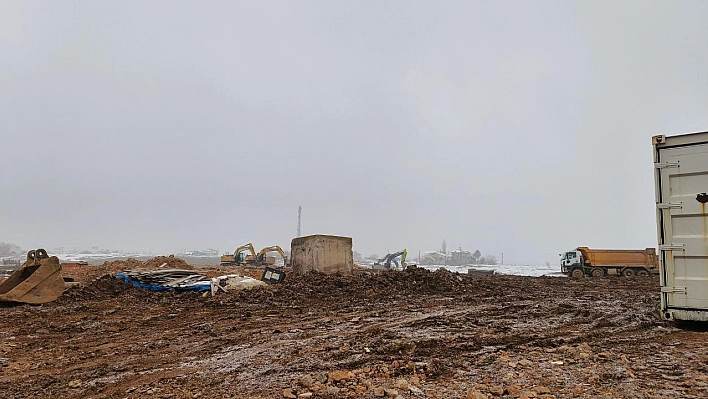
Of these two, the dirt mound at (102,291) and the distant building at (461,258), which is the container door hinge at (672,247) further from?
the distant building at (461,258)

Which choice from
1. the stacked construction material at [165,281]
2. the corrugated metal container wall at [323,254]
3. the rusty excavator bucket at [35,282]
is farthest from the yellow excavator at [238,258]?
the rusty excavator bucket at [35,282]

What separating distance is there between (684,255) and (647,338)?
1.22m

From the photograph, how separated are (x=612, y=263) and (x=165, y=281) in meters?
25.3

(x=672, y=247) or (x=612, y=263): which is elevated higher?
(x=672, y=247)

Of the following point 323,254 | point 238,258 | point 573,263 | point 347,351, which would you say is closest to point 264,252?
point 238,258

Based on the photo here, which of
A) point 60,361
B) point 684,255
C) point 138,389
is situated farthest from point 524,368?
point 60,361

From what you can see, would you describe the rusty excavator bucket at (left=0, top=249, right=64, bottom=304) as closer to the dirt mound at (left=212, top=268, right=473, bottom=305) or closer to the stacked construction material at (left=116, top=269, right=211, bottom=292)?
the stacked construction material at (left=116, top=269, right=211, bottom=292)

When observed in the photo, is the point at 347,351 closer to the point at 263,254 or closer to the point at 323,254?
the point at 323,254

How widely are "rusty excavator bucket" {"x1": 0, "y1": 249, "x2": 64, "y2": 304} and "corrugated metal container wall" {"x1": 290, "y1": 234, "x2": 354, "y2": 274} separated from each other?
27.4 ft

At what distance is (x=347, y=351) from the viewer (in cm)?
569

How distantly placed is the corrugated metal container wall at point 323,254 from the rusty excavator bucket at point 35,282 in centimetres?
834

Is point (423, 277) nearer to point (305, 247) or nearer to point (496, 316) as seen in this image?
point (305, 247)

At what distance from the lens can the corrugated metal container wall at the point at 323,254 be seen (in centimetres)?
1711

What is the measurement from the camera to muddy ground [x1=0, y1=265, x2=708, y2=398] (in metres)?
4.18
